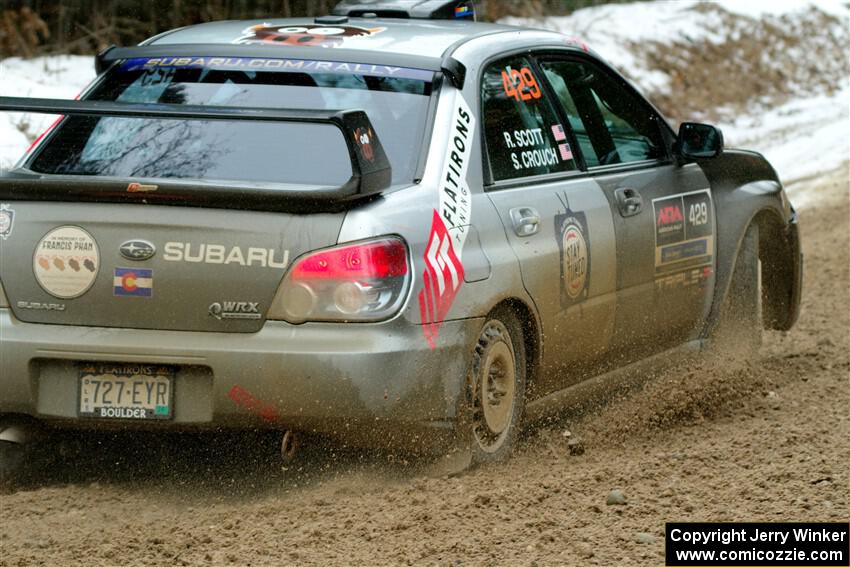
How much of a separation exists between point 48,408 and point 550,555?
1716 millimetres

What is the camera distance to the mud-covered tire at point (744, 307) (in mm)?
7078

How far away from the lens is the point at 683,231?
659 centimetres

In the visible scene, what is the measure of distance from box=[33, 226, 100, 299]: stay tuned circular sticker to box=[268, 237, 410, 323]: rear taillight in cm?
61

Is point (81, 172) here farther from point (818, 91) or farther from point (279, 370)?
point (818, 91)

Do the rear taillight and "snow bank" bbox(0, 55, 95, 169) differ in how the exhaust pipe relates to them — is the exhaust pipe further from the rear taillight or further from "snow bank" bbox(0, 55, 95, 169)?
"snow bank" bbox(0, 55, 95, 169)

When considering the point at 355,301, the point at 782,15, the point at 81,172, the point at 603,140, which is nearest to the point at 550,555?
the point at 355,301

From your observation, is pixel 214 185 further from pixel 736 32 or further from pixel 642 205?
pixel 736 32

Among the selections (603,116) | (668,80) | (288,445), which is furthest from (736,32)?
(288,445)

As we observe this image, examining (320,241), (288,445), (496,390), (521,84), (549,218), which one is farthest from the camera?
(521,84)

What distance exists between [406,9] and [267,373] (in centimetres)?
253

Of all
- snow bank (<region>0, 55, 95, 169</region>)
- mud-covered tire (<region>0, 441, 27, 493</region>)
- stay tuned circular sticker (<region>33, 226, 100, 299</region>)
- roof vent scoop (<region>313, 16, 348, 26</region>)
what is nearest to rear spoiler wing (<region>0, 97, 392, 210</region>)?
stay tuned circular sticker (<region>33, 226, 100, 299</region>)

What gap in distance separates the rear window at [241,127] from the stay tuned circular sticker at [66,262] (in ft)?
1.16

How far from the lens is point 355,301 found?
15.4 ft

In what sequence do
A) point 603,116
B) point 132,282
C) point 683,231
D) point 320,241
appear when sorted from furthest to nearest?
1. point 683,231
2. point 603,116
3. point 132,282
4. point 320,241
